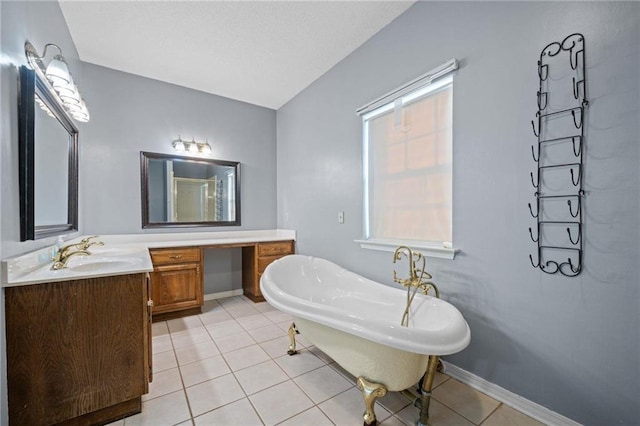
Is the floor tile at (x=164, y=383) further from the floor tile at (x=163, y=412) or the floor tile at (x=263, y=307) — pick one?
the floor tile at (x=263, y=307)

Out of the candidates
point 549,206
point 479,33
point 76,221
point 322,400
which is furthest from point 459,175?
point 76,221

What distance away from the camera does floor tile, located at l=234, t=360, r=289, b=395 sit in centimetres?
167

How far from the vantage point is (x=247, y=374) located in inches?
71.0

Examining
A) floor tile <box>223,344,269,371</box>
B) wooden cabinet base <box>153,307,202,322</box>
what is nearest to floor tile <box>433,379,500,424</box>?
floor tile <box>223,344,269,371</box>

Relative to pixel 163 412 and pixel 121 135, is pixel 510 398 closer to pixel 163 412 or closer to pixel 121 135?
pixel 163 412

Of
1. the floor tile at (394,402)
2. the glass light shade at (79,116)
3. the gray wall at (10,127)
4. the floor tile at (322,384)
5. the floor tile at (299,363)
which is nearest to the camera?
the gray wall at (10,127)

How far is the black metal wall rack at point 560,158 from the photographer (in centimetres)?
126

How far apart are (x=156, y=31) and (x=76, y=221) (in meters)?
1.81

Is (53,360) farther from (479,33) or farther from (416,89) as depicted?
(479,33)

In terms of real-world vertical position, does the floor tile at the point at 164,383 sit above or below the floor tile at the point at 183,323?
above

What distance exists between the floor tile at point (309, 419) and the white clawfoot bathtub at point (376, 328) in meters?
0.29

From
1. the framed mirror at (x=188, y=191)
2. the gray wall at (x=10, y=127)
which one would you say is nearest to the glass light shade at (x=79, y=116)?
the gray wall at (x=10, y=127)

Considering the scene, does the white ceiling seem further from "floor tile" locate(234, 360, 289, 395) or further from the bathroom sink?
"floor tile" locate(234, 360, 289, 395)

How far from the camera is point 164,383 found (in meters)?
1.71
